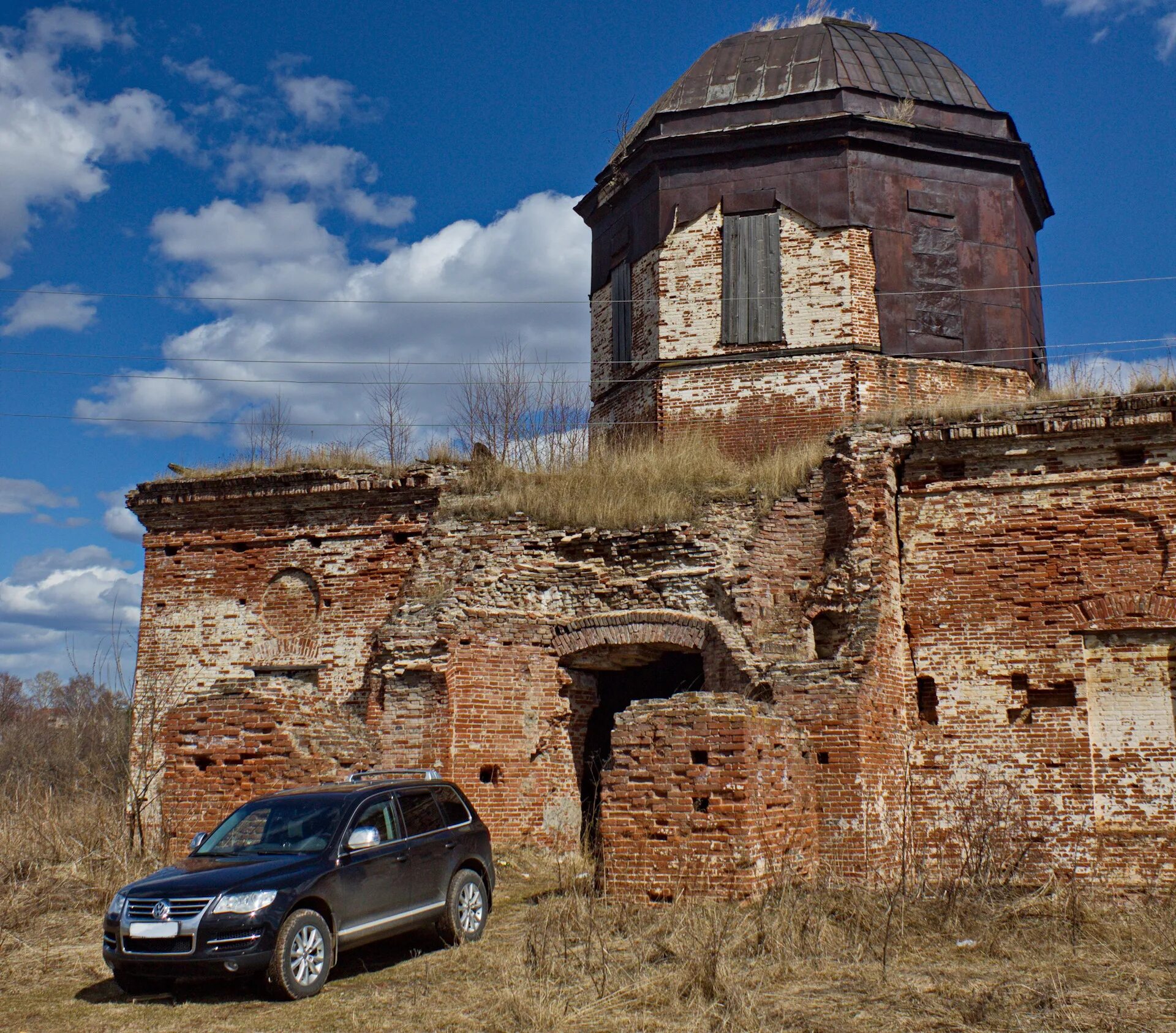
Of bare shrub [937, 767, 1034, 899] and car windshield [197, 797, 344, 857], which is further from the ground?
car windshield [197, 797, 344, 857]

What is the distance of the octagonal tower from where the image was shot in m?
16.5

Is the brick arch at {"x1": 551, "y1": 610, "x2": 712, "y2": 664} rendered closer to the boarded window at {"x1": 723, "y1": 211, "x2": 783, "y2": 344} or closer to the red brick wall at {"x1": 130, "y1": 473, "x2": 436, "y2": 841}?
the red brick wall at {"x1": 130, "y1": 473, "x2": 436, "y2": 841}

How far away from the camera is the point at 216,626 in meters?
14.4

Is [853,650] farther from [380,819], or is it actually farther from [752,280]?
[752,280]

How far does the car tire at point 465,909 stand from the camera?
848cm

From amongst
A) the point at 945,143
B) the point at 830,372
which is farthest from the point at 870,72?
the point at 830,372

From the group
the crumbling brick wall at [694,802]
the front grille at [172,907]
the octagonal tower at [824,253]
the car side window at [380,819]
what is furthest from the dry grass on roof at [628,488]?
the front grille at [172,907]

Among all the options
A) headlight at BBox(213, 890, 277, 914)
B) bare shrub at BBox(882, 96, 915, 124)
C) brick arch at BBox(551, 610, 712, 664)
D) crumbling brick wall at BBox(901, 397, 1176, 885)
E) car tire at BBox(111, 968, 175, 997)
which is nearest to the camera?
headlight at BBox(213, 890, 277, 914)

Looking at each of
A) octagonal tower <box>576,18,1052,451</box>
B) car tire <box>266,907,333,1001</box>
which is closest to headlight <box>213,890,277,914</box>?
car tire <box>266,907,333,1001</box>

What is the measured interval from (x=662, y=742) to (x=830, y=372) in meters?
8.27

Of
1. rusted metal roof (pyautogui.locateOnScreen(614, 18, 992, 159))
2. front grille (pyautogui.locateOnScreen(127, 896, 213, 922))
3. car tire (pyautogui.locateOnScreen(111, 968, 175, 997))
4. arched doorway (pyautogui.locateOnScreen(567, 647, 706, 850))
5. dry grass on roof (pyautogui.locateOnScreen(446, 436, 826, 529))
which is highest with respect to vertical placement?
rusted metal roof (pyautogui.locateOnScreen(614, 18, 992, 159))

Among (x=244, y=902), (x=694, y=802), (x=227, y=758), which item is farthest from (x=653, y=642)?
(x=244, y=902)

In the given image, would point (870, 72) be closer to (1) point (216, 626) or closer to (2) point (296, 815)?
(1) point (216, 626)

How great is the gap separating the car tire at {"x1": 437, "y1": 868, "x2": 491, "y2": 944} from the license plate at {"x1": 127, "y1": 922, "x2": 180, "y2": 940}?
2.09m
